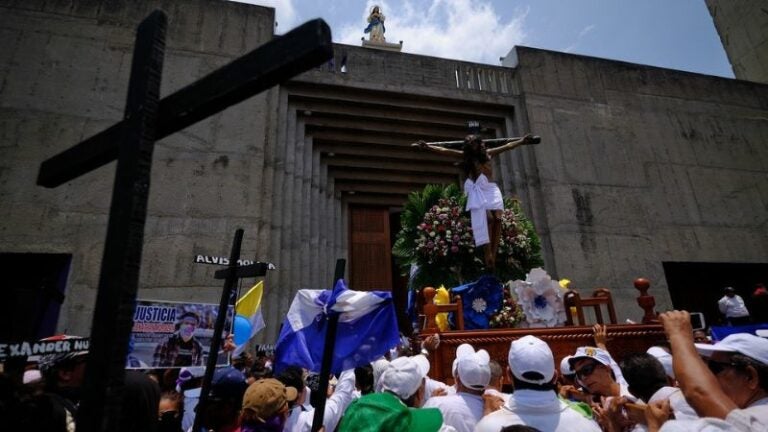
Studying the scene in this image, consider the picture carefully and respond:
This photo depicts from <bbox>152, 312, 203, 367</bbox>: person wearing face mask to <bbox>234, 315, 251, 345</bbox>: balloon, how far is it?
111cm

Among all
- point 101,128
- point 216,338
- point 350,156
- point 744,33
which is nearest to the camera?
point 216,338

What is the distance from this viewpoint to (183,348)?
482 cm

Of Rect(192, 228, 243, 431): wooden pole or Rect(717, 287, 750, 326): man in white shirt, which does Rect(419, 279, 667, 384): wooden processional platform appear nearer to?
Rect(192, 228, 243, 431): wooden pole

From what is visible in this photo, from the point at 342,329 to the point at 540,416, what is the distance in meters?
1.70

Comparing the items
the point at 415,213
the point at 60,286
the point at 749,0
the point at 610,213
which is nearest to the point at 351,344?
the point at 415,213

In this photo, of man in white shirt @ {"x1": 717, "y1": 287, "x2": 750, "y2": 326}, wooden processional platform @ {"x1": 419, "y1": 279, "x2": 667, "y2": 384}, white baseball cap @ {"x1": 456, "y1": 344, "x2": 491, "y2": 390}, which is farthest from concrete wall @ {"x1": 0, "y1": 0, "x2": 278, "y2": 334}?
man in white shirt @ {"x1": 717, "y1": 287, "x2": 750, "y2": 326}

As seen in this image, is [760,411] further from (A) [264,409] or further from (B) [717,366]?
(A) [264,409]

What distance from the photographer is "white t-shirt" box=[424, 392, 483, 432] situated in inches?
94.0

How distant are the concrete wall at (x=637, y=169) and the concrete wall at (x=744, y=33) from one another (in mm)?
3258

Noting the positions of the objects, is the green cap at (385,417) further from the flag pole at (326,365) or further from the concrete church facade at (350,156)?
the concrete church facade at (350,156)

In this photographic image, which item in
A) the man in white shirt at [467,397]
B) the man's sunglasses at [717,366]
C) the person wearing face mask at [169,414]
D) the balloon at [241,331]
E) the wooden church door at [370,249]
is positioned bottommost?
the person wearing face mask at [169,414]

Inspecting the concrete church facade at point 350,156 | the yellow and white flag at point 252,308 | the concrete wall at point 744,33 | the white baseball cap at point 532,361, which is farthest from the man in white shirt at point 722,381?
the concrete wall at point 744,33

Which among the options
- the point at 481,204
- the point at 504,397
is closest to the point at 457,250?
the point at 481,204

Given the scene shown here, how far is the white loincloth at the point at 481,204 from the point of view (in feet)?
17.7
